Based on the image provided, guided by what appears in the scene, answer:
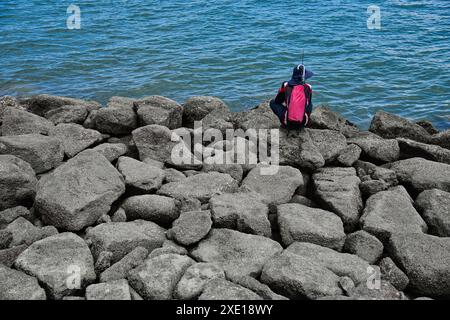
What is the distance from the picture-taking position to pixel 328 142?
8.35 meters

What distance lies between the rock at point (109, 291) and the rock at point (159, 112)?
15.6 ft

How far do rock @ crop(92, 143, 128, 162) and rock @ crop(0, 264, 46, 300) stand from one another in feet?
10.3

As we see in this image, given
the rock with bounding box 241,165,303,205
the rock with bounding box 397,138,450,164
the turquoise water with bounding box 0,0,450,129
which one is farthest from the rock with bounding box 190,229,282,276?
the turquoise water with bounding box 0,0,450,129

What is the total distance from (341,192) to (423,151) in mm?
2579

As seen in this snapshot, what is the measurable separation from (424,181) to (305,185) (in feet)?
6.23

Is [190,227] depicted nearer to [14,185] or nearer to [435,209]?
[14,185]

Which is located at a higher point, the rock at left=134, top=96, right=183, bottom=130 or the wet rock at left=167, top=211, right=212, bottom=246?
the rock at left=134, top=96, right=183, bottom=130

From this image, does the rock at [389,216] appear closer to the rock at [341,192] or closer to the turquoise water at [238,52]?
the rock at [341,192]

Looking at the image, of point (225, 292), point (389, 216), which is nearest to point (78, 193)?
point (225, 292)

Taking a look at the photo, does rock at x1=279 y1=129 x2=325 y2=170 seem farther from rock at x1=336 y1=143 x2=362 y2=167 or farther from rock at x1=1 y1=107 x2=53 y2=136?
rock at x1=1 y1=107 x2=53 y2=136

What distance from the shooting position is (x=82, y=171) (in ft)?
22.1

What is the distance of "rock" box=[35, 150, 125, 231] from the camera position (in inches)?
244

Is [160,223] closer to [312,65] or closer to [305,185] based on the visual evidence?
[305,185]

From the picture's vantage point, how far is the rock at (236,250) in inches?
219
